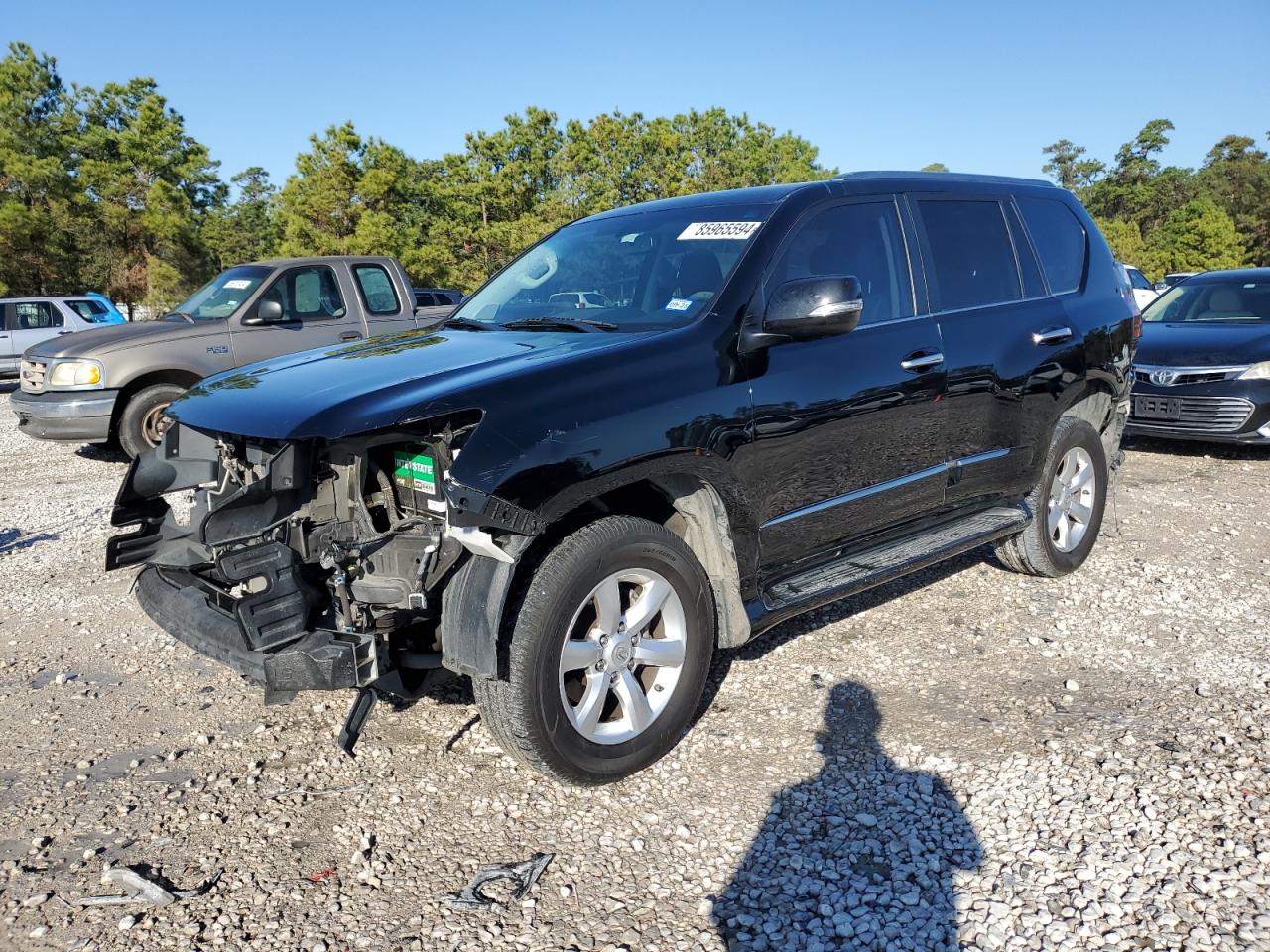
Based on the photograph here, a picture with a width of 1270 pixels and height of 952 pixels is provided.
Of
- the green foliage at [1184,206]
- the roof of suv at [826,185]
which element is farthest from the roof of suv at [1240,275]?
the green foliage at [1184,206]

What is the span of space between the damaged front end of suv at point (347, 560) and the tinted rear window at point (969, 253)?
2521 millimetres

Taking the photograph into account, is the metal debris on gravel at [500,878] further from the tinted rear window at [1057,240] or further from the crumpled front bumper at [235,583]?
the tinted rear window at [1057,240]

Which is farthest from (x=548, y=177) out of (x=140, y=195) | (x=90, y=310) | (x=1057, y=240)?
(x=1057, y=240)

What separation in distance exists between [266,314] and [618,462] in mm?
6829

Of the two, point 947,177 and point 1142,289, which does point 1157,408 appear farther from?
point 1142,289

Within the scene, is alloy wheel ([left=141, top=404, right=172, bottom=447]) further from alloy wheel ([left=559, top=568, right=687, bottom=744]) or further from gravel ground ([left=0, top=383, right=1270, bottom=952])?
alloy wheel ([left=559, top=568, right=687, bottom=744])

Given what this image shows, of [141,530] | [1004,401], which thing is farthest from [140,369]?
[1004,401]

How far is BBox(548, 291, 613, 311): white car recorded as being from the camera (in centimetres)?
390

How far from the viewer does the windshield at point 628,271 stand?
3627 millimetres

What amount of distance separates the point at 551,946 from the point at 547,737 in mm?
651

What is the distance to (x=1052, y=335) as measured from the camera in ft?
15.4

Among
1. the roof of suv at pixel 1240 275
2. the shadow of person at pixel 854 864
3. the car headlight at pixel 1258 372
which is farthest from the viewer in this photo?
the roof of suv at pixel 1240 275

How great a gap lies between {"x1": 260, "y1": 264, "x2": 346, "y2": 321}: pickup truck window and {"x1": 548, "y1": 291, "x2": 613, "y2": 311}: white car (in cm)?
588

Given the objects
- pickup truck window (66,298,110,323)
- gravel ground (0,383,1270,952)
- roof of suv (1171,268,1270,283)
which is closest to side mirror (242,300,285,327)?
gravel ground (0,383,1270,952)
